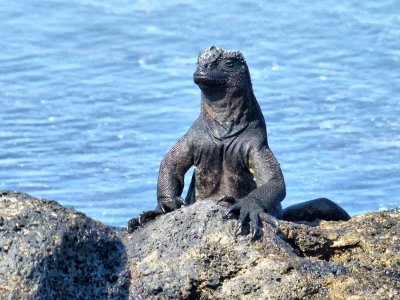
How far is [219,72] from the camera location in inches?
344

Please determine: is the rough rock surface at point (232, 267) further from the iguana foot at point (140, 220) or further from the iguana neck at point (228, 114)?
the iguana neck at point (228, 114)

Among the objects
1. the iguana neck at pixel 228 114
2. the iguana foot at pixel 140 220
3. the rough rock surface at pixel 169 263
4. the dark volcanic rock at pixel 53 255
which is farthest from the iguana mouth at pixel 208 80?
the dark volcanic rock at pixel 53 255

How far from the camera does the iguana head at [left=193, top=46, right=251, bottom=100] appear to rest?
28.6ft

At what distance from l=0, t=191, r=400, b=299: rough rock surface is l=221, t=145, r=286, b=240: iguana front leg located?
0.08m

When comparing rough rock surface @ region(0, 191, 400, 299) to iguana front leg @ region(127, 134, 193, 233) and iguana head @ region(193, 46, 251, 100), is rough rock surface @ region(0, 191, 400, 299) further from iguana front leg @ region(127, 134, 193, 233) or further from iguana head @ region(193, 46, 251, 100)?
iguana head @ region(193, 46, 251, 100)

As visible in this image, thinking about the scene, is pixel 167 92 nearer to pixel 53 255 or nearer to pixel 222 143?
pixel 222 143

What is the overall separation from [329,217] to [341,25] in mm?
10788

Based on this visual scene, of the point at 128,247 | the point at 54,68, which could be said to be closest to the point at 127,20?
the point at 54,68

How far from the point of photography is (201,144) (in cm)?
883

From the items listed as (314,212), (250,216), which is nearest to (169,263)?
(250,216)

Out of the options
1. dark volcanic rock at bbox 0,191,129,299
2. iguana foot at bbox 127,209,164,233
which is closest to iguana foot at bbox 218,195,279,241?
iguana foot at bbox 127,209,164,233

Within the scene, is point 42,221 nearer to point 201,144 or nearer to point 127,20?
point 201,144

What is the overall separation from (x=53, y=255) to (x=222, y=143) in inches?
78.9

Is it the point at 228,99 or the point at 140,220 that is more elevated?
the point at 228,99
